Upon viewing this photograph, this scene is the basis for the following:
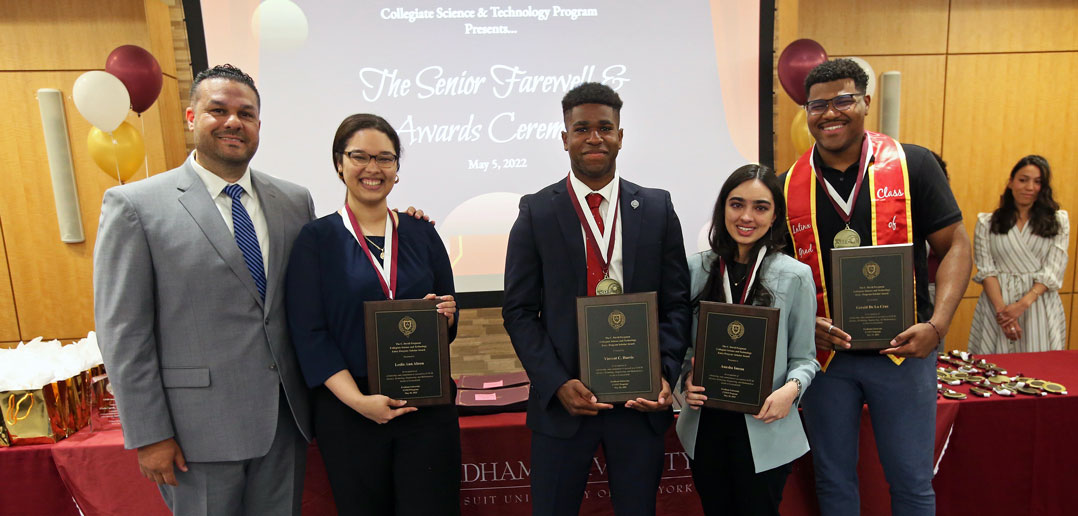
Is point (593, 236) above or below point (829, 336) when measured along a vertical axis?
above

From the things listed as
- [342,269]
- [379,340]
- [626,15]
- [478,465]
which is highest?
[626,15]

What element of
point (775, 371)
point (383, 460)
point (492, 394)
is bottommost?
point (492, 394)

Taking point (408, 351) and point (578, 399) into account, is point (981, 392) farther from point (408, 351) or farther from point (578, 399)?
point (408, 351)

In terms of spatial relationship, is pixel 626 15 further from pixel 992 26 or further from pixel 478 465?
pixel 992 26

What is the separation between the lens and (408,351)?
1678mm

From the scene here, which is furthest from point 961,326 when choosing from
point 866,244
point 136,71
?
point 136,71

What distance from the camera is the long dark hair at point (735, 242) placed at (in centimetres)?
170

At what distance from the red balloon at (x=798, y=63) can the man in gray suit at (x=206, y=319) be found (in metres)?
3.27

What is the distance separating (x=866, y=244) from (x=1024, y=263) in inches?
116

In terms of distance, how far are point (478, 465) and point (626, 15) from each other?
9.67 ft

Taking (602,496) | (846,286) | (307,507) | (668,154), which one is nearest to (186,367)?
(307,507)

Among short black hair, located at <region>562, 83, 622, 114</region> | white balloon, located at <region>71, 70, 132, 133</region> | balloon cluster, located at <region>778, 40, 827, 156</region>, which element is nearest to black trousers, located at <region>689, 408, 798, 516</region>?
short black hair, located at <region>562, 83, 622, 114</region>

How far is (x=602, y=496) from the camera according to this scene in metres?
2.40

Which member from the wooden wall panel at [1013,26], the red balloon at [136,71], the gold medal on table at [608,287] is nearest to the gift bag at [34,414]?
the red balloon at [136,71]
